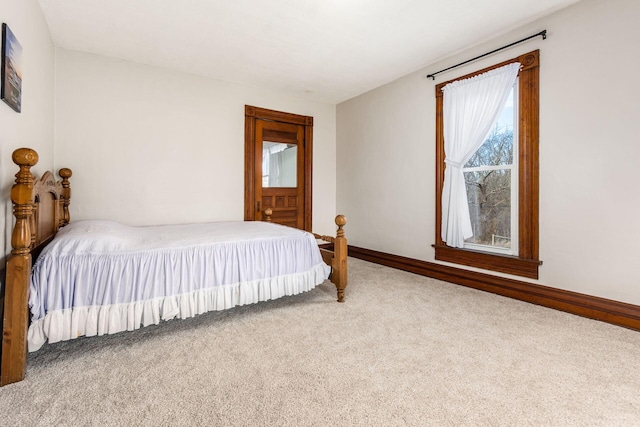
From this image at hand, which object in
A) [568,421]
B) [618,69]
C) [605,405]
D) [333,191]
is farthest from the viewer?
[333,191]

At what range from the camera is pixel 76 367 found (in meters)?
1.69

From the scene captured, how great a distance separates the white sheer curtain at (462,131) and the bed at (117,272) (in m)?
1.39

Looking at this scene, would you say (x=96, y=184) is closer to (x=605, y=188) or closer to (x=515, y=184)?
(x=515, y=184)

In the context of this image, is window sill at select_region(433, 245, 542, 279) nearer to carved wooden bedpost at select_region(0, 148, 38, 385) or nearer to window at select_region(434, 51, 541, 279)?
window at select_region(434, 51, 541, 279)

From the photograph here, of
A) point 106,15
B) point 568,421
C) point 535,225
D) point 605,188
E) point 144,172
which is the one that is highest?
point 106,15

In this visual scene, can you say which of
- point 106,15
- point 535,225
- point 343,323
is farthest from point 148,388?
point 535,225

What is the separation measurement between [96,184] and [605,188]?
4.78 meters

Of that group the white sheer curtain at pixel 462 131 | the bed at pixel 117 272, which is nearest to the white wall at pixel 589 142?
the white sheer curtain at pixel 462 131

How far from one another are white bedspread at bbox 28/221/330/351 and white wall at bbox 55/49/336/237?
113 cm

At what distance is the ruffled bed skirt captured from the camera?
1.68m

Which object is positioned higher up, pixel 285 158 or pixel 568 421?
pixel 285 158

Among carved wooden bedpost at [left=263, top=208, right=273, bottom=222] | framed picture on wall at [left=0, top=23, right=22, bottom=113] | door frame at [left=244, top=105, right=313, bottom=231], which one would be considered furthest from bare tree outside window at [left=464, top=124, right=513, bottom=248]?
framed picture on wall at [left=0, top=23, right=22, bottom=113]

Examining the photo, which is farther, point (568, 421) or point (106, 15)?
point (106, 15)

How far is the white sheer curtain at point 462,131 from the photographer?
3.01 meters
